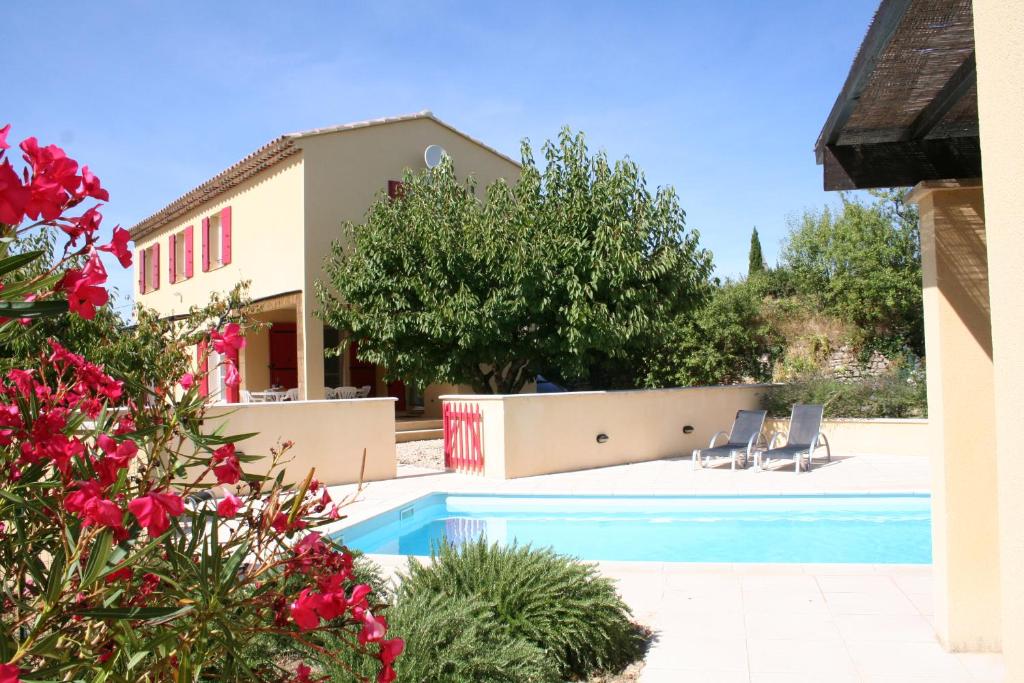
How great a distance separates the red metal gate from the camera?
12578 millimetres

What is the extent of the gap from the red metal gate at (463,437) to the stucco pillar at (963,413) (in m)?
8.72

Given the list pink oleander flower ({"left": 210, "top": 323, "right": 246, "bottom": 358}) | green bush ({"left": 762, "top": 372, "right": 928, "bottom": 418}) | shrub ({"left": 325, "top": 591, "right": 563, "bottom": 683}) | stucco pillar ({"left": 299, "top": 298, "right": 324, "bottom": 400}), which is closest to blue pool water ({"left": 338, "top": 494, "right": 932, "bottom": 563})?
shrub ({"left": 325, "top": 591, "right": 563, "bottom": 683})

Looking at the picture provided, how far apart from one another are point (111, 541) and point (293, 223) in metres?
15.2

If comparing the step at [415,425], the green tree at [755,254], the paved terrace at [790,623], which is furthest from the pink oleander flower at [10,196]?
the green tree at [755,254]

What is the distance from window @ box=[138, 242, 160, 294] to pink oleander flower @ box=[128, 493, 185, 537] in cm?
2270

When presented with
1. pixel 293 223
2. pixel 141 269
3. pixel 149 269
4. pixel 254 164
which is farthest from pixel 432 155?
pixel 141 269

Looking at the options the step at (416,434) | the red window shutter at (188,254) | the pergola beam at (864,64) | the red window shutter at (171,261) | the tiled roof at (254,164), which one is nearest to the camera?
the pergola beam at (864,64)

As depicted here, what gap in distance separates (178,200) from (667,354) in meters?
13.2

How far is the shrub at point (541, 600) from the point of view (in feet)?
14.1

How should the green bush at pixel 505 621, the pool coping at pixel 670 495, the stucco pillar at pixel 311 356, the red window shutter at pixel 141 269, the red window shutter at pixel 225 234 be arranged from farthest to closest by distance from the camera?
the red window shutter at pixel 141 269 < the red window shutter at pixel 225 234 < the stucco pillar at pixel 311 356 < the pool coping at pixel 670 495 < the green bush at pixel 505 621

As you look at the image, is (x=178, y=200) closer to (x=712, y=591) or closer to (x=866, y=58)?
(x=712, y=591)

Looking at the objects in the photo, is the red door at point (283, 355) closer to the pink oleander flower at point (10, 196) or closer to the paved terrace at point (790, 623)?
the paved terrace at point (790, 623)

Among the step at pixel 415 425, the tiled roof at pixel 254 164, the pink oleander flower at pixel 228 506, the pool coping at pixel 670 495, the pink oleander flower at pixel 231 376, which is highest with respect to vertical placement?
the tiled roof at pixel 254 164

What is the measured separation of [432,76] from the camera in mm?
13469
